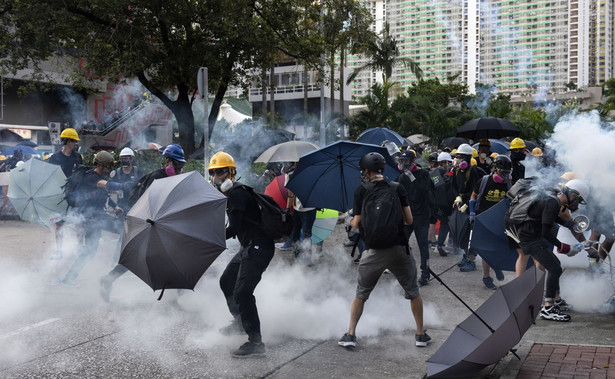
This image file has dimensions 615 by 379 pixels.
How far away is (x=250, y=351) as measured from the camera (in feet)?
17.3

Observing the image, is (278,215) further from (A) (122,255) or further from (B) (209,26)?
(B) (209,26)

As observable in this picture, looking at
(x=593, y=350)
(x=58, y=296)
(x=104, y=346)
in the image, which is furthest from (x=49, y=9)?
(x=593, y=350)

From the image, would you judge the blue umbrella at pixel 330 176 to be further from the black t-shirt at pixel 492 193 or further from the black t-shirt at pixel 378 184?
the black t-shirt at pixel 378 184

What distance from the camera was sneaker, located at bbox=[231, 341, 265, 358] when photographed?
523 centimetres

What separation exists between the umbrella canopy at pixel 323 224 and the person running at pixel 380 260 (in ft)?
13.5

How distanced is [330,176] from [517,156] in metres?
3.44

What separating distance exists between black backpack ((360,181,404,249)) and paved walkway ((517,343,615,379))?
1.43 m

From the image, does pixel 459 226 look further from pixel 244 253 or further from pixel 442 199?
pixel 244 253

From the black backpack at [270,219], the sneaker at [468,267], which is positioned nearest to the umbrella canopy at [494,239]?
the sneaker at [468,267]

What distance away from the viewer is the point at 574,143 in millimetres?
5918

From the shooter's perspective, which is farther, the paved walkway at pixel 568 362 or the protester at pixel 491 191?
the protester at pixel 491 191

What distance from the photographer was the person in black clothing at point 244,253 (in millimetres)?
5297

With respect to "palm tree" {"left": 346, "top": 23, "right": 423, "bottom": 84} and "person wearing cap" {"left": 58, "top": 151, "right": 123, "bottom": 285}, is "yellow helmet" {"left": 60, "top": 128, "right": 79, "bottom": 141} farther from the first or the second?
"palm tree" {"left": 346, "top": 23, "right": 423, "bottom": 84}

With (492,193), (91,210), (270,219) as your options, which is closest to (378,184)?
(270,219)
